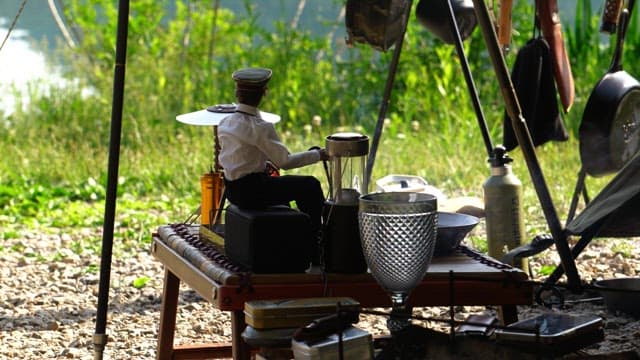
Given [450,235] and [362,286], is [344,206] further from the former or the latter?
[450,235]

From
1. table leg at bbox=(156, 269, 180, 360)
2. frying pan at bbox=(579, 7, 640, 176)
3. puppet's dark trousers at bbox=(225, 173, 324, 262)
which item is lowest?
table leg at bbox=(156, 269, 180, 360)

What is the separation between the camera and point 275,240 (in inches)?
118

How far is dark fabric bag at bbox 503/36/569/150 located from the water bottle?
0.56 metres

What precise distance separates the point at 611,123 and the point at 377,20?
1.05m

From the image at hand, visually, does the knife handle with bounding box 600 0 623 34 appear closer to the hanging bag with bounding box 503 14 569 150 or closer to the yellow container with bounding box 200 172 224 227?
the hanging bag with bounding box 503 14 569 150

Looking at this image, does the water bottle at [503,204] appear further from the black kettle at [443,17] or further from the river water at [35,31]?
the river water at [35,31]

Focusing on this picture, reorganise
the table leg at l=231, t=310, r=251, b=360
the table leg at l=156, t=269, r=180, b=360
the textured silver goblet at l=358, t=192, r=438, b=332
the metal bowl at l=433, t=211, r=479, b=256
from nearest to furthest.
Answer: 1. the textured silver goblet at l=358, t=192, r=438, b=332
2. the table leg at l=231, t=310, r=251, b=360
3. the metal bowl at l=433, t=211, r=479, b=256
4. the table leg at l=156, t=269, r=180, b=360

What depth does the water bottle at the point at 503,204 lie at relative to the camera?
14.2ft

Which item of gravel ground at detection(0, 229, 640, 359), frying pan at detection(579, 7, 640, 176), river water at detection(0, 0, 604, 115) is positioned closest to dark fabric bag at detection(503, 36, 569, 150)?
frying pan at detection(579, 7, 640, 176)

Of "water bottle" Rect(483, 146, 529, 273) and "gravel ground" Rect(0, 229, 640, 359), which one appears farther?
"gravel ground" Rect(0, 229, 640, 359)

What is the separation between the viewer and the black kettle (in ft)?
16.4

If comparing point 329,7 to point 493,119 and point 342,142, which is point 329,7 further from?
point 342,142

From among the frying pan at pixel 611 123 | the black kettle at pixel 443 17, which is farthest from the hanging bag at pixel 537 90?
the black kettle at pixel 443 17

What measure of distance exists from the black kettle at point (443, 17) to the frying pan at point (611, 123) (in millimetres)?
625
